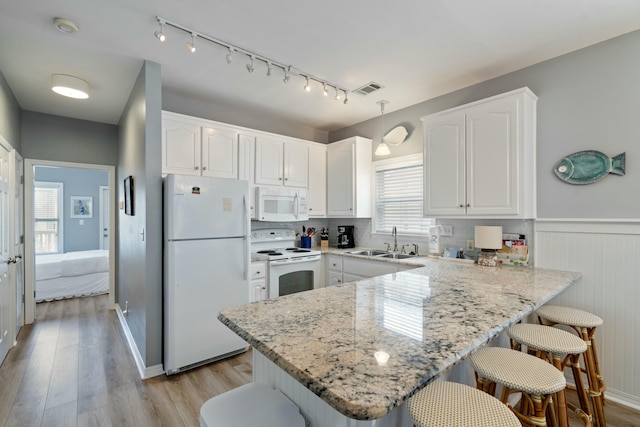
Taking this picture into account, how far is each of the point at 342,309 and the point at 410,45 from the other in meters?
2.03

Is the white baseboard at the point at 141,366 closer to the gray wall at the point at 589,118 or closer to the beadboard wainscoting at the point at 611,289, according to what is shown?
the beadboard wainscoting at the point at 611,289

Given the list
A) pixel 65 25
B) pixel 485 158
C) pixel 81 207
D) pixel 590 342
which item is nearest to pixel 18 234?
pixel 65 25

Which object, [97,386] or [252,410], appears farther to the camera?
[97,386]

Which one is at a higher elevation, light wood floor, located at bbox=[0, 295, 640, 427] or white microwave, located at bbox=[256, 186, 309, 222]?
white microwave, located at bbox=[256, 186, 309, 222]

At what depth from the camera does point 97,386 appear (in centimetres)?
239

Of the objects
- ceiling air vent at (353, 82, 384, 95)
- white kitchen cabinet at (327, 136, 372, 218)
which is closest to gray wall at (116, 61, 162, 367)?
ceiling air vent at (353, 82, 384, 95)

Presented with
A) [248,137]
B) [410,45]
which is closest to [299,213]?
[248,137]

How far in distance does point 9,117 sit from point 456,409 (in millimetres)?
4335

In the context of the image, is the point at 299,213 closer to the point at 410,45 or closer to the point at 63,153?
the point at 410,45

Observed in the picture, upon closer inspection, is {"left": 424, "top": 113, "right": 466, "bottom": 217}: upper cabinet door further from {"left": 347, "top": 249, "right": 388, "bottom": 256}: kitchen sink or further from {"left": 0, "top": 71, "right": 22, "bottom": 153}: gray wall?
{"left": 0, "top": 71, "right": 22, "bottom": 153}: gray wall

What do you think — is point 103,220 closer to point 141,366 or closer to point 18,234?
point 18,234

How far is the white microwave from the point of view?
3.63 m

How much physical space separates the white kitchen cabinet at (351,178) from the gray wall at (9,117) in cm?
335

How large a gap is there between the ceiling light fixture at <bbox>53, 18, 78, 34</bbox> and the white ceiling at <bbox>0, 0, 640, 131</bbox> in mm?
43
